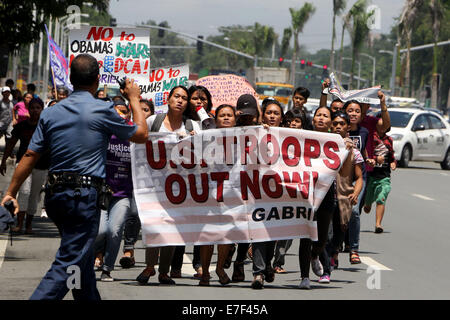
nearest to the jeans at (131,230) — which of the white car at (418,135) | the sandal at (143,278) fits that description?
the sandal at (143,278)

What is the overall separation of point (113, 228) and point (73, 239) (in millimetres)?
2662

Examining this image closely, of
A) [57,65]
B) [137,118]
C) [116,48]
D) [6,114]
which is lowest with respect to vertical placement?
[6,114]

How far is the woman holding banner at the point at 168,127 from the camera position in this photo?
938cm

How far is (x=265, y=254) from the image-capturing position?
9.28m

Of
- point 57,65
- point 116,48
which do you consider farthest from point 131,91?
point 57,65

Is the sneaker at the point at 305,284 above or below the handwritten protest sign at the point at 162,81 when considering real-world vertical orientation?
below

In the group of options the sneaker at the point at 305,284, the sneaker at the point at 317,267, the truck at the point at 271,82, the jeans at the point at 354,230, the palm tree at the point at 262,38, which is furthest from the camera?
the palm tree at the point at 262,38

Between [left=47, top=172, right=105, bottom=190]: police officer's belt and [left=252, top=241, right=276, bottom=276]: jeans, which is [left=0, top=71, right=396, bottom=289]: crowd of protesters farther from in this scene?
[left=47, top=172, right=105, bottom=190]: police officer's belt

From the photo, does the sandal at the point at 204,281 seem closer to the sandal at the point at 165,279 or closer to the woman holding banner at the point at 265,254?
the sandal at the point at 165,279

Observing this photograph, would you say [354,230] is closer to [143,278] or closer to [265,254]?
[265,254]

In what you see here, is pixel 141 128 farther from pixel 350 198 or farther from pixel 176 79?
pixel 176 79

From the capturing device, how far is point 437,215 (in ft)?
58.9

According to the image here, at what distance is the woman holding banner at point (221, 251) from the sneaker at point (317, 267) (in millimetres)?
862

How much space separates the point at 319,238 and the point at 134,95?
132 inches
